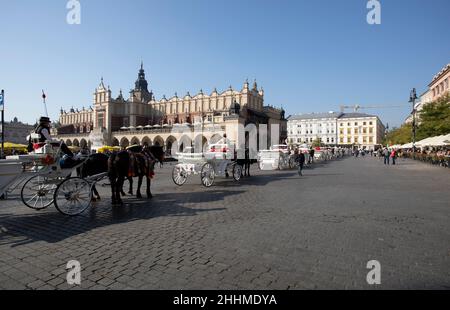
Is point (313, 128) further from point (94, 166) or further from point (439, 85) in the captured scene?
point (94, 166)

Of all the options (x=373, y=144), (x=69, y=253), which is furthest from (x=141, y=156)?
(x=373, y=144)

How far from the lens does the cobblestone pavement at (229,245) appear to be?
323 cm

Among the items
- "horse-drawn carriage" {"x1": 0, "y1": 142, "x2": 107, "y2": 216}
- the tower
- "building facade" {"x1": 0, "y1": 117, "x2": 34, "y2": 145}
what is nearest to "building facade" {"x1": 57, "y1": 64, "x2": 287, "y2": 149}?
the tower

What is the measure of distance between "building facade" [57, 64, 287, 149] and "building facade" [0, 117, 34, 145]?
19.1 metres

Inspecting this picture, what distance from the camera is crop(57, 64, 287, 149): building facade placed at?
210 feet

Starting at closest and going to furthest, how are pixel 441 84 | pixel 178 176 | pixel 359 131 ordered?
pixel 178 176 < pixel 441 84 < pixel 359 131

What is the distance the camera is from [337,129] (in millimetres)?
116062

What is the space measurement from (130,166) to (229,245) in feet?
15.9

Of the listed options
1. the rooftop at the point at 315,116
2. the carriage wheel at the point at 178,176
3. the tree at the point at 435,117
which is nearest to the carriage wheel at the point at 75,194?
the carriage wheel at the point at 178,176

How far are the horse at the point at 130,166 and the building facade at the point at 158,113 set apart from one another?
154 ft

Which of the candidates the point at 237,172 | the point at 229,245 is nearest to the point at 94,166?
the point at 229,245

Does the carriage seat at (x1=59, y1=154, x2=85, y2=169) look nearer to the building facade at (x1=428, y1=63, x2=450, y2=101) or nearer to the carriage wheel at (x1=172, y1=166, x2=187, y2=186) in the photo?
the carriage wheel at (x1=172, y1=166, x2=187, y2=186)

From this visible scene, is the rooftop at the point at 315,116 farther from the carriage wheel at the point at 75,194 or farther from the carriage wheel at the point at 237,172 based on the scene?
the carriage wheel at the point at 75,194
